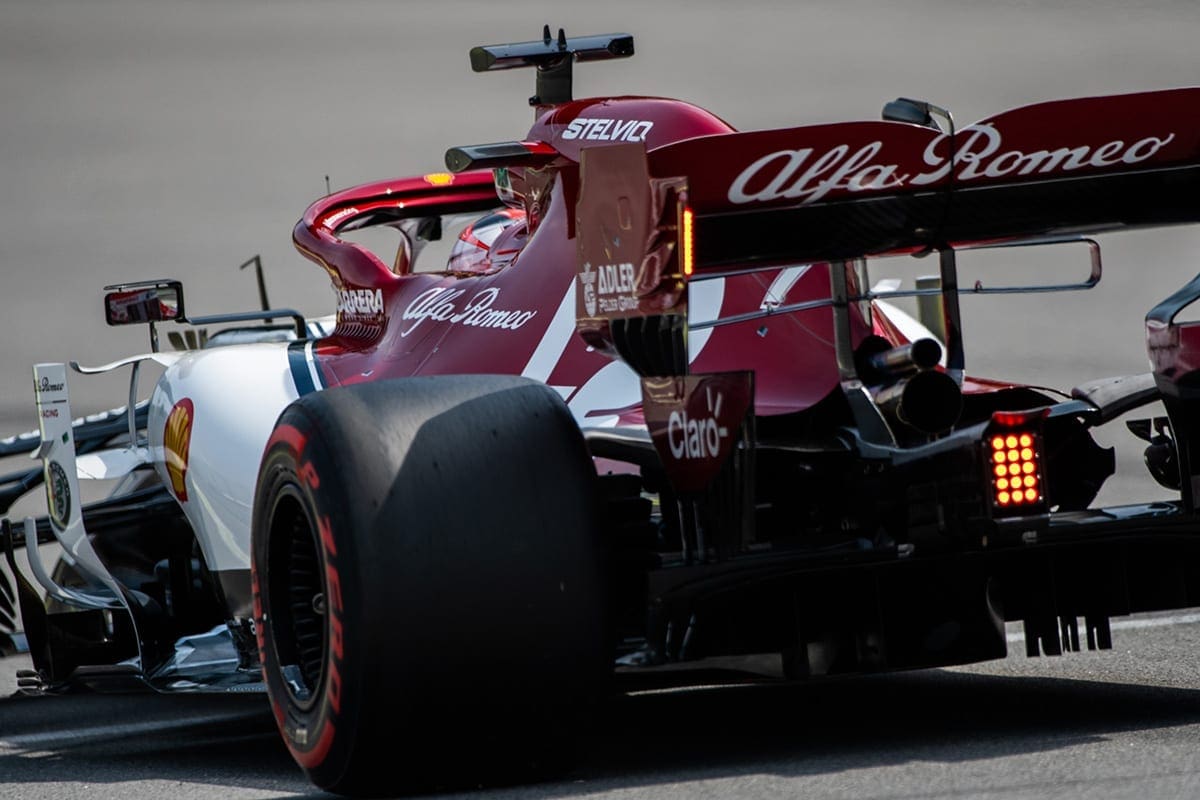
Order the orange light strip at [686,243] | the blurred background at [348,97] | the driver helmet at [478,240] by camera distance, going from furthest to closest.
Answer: the blurred background at [348,97] → the driver helmet at [478,240] → the orange light strip at [686,243]

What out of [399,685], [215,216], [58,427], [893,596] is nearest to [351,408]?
[399,685]

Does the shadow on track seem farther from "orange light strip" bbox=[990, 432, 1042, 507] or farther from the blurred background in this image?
the blurred background

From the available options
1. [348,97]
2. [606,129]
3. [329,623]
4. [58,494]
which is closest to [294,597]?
[329,623]

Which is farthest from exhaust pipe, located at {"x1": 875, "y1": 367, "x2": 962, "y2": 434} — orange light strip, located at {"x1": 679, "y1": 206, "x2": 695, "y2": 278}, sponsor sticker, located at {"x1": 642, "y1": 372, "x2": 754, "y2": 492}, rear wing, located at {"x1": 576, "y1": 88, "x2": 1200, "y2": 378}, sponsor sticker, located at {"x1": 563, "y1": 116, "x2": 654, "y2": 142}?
sponsor sticker, located at {"x1": 563, "y1": 116, "x2": 654, "y2": 142}

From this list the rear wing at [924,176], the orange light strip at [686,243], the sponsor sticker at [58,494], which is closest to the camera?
the orange light strip at [686,243]

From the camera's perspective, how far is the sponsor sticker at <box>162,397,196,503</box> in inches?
212

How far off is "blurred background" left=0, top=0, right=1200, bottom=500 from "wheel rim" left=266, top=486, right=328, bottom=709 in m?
9.36

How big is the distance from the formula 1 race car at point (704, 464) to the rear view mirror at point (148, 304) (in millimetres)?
1155

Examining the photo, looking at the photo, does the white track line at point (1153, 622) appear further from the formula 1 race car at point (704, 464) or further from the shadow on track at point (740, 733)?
the formula 1 race car at point (704, 464)

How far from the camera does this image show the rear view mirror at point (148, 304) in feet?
20.2

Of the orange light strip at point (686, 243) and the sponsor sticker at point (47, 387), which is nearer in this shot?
the orange light strip at point (686, 243)

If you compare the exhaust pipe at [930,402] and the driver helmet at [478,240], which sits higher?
the driver helmet at [478,240]

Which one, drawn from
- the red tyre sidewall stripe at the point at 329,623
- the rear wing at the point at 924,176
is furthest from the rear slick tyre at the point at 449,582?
the rear wing at the point at 924,176

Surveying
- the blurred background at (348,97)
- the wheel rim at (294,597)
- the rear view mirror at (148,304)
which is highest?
the blurred background at (348,97)
